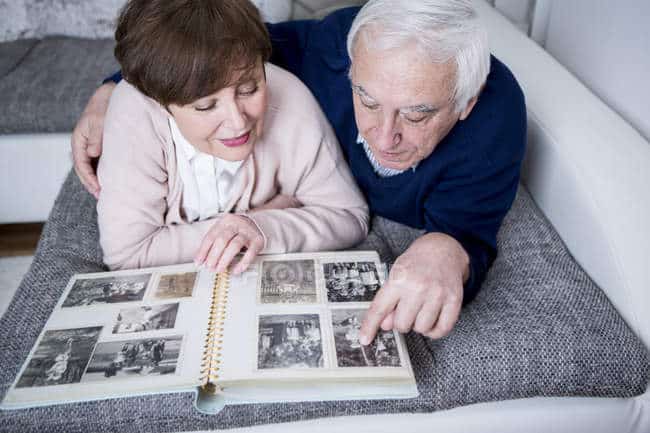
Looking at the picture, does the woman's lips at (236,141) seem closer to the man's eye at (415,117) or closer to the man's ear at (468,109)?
the man's eye at (415,117)

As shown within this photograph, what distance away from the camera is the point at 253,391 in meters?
0.82

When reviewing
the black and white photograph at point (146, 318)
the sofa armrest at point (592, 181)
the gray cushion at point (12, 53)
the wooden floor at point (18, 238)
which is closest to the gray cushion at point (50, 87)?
the gray cushion at point (12, 53)

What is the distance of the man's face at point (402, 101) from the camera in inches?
36.4

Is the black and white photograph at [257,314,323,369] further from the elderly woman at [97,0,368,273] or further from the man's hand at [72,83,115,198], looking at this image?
the man's hand at [72,83,115,198]

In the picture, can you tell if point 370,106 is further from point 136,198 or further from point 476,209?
point 136,198

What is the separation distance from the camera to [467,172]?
111cm

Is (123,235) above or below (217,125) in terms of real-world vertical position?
below

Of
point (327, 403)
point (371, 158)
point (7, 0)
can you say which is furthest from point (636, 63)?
point (7, 0)

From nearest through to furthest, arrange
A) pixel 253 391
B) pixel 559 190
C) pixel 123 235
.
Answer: pixel 253 391 < pixel 123 235 < pixel 559 190

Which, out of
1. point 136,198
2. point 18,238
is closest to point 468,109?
point 136,198

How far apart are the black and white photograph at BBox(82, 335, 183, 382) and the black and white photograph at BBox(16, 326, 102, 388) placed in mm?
19

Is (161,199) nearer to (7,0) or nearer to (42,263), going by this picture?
(42,263)

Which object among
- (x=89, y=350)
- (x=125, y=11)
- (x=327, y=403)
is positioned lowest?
(x=327, y=403)

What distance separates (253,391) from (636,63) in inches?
42.7
